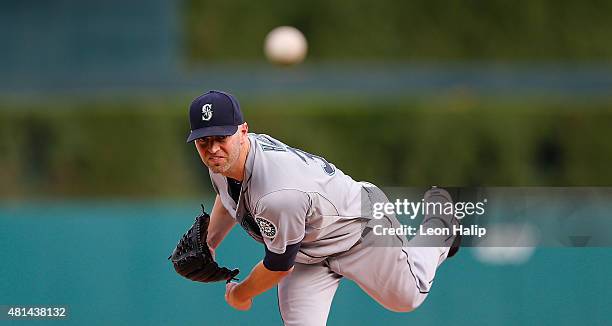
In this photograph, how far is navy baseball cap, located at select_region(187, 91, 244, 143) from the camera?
3053mm

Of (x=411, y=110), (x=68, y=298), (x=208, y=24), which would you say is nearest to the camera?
(x=68, y=298)

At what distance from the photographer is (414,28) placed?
9273mm

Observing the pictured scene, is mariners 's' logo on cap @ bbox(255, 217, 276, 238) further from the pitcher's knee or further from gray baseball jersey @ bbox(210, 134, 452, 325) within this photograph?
the pitcher's knee

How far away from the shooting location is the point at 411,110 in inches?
287

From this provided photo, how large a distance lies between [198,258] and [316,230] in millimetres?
446

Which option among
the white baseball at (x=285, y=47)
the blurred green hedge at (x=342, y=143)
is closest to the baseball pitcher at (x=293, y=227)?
the blurred green hedge at (x=342, y=143)

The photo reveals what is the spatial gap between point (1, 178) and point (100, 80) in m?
2.07

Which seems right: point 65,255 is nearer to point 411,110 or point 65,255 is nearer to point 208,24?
point 411,110

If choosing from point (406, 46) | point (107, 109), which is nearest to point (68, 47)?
point (107, 109)

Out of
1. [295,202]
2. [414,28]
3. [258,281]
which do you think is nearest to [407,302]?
[258,281]

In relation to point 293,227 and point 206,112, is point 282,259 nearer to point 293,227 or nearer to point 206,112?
point 293,227

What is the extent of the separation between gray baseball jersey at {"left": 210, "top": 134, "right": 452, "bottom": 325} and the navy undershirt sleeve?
0.08 feet

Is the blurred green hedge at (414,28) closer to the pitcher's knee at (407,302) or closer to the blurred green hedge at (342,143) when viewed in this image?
the blurred green hedge at (342,143)

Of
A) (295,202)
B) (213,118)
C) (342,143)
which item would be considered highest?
(342,143)
